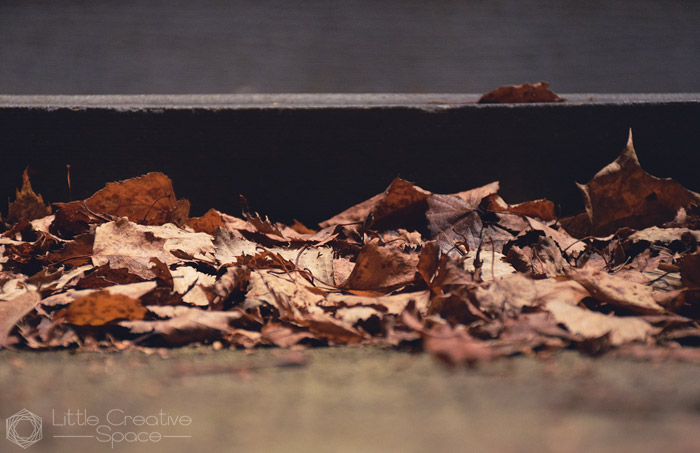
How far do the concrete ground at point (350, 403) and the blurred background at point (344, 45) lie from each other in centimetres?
314

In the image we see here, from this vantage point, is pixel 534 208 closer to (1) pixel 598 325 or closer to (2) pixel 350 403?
(1) pixel 598 325

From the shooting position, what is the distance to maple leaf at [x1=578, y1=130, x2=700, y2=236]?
4.50ft

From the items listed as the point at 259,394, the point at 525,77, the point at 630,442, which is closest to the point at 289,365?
the point at 259,394

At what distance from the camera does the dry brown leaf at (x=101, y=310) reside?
2.61ft

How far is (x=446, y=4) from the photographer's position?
12.2 feet

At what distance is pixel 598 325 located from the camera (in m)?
0.74

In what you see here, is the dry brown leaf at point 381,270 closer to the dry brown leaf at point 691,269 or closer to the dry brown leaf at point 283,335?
the dry brown leaf at point 283,335

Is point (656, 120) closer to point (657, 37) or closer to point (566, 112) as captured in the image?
point (566, 112)

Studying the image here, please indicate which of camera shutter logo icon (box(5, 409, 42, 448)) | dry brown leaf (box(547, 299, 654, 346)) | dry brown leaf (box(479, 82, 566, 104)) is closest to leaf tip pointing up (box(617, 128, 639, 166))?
dry brown leaf (box(479, 82, 566, 104))

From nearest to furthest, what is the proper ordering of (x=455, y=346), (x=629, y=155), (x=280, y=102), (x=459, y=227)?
(x=455, y=346), (x=459, y=227), (x=629, y=155), (x=280, y=102)

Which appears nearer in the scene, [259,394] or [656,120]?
[259,394]

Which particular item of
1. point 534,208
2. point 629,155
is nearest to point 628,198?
point 629,155

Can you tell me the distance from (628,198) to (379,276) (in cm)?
85

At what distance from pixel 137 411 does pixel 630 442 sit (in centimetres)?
54
